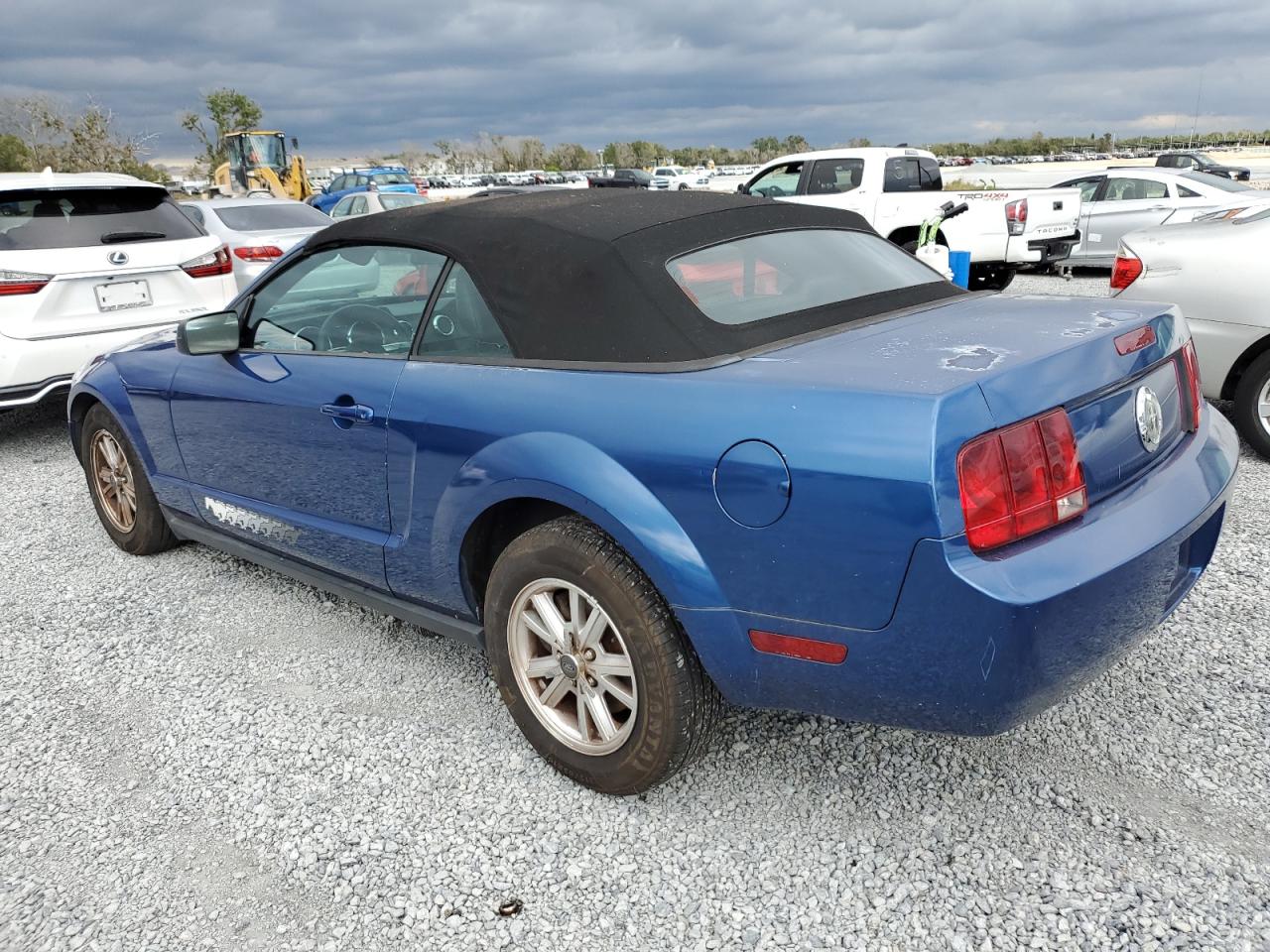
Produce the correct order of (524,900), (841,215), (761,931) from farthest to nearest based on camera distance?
(841,215), (524,900), (761,931)

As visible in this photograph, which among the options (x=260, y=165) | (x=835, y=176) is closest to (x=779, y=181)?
(x=835, y=176)

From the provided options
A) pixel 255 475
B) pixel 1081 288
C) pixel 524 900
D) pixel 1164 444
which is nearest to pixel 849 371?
pixel 1164 444

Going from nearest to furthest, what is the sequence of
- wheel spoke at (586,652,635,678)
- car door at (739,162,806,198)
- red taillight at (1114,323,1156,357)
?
red taillight at (1114,323,1156,357) → wheel spoke at (586,652,635,678) → car door at (739,162,806,198)

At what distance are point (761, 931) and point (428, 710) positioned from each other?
4.64 ft

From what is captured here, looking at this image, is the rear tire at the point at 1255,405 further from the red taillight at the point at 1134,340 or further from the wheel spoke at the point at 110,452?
the wheel spoke at the point at 110,452

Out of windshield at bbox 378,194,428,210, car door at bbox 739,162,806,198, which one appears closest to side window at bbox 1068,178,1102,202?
car door at bbox 739,162,806,198

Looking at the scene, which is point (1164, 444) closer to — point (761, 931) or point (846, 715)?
point (846, 715)

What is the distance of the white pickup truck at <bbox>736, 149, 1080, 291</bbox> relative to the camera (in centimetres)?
1066

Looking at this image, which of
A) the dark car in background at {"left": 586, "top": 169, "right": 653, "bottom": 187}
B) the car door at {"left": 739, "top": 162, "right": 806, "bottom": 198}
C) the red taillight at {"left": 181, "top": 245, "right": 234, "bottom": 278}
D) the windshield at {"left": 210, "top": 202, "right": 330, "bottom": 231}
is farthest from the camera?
the dark car in background at {"left": 586, "top": 169, "right": 653, "bottom": 187}

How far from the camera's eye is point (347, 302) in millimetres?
3539

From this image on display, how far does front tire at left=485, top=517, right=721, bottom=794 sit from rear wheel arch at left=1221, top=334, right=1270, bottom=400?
4.10 m

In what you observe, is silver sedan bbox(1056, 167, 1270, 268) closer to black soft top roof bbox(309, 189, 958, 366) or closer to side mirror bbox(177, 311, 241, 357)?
black soft top roof bbox(309, 189, 958, 366)

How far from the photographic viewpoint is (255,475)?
3533 millimetres

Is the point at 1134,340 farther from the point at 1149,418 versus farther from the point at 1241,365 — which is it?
the point at 1241,365
